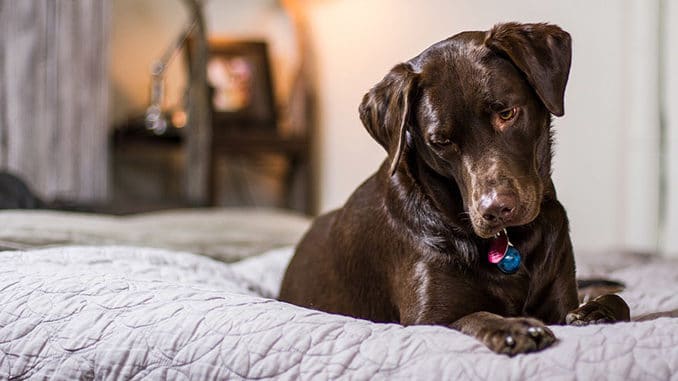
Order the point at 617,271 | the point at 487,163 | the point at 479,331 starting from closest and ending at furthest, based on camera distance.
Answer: the point at 479,331
the point at 487,163
the point at 617,271

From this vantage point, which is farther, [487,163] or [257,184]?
[257,184]

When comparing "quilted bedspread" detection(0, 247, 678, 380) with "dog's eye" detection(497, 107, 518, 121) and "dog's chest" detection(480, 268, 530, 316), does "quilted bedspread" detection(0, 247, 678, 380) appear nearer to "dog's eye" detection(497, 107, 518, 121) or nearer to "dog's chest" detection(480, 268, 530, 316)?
"dog's chest" detection(480, 268, 530, 316)

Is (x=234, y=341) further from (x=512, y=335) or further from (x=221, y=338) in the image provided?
(x=512, y=335)

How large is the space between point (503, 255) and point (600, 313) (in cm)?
18

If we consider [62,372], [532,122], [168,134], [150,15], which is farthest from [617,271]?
[150,15]

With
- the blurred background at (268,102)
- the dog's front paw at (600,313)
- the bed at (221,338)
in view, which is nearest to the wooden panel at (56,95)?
the blurred background at (268,102)

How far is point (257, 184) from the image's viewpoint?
5.12 metres

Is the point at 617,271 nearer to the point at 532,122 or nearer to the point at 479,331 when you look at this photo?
the point at 532,122

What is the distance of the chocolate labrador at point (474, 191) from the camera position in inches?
51.1

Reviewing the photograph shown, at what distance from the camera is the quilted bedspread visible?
3.43ft

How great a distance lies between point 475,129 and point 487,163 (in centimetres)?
6

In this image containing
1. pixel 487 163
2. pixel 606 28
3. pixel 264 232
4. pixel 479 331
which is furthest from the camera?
pixel 606 28

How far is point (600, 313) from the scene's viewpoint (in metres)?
1.31

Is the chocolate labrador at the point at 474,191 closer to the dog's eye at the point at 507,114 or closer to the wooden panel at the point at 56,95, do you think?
the dog's eye at the point at 507,114
